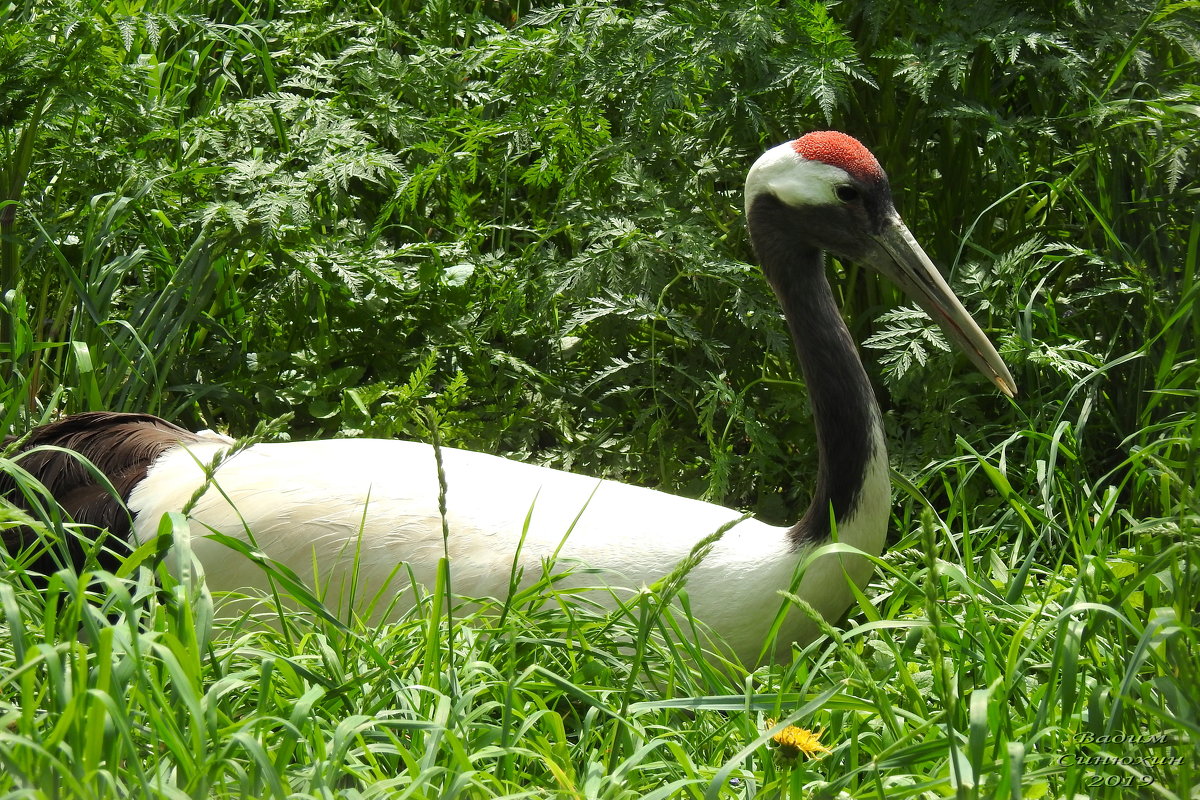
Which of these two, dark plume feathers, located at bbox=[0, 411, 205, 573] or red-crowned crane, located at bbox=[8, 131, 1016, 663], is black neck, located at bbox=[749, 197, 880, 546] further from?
dark plume feathers, located at bbox=[0, 411, 205, 573]

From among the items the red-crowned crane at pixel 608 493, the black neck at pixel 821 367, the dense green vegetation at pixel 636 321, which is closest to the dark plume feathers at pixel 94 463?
the red-crowned crane at pixel 608 493

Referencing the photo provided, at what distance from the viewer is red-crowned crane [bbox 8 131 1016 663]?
8.69 ft

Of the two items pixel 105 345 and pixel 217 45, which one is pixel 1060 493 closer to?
pixel 105 345

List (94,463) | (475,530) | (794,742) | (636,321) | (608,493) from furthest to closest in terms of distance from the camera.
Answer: (636,321), (94,463), (608,493), (475,530), (794,742)

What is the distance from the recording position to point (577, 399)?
385 centimetres

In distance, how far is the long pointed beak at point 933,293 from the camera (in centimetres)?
A: 286

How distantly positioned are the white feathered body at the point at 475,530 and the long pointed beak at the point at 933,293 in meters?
0.36

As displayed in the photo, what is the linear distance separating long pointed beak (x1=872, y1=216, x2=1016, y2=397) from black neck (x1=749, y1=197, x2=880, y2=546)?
16 cm

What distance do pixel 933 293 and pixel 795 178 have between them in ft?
1.35

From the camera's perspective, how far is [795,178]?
2.94 metres

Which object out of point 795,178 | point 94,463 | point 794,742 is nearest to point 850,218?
point 795,178

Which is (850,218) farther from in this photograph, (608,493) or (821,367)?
(608,493)

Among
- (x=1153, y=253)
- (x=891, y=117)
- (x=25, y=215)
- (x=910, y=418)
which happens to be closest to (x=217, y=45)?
(x=25, y=215)

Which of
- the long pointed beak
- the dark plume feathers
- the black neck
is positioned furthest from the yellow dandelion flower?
the dark plume feathers
